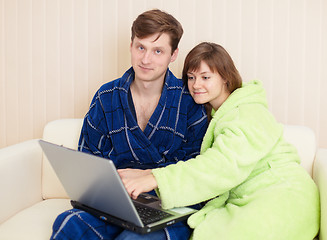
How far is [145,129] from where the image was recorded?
1717 mm

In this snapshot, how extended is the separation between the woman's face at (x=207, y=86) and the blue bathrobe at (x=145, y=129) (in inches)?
4.9

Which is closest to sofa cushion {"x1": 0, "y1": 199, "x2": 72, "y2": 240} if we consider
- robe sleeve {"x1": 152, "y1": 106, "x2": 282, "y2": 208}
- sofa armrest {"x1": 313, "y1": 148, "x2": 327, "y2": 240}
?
robe sleeve {"x1": 152, "y1": 106, "x2": 282, "y2": 208}

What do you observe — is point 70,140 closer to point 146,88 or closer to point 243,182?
point 146,88

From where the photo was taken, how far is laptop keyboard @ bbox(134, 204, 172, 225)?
4.06 feet

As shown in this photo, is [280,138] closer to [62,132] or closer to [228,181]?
[228,181]

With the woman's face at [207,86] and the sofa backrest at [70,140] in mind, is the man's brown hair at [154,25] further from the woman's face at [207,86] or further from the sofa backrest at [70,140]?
the sofa backrest at [70,140]

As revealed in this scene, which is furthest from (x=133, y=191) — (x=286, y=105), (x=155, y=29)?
(x=286, y=105)

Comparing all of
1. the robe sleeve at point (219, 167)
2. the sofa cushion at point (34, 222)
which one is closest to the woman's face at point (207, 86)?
the robe sleeve at point (219, 167)

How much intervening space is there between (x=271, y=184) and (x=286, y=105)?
723 millimetres

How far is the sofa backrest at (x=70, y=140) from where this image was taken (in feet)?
5.63

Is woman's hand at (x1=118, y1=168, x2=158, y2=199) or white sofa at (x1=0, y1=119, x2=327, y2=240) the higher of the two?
woman's hand at (x1=118, y1=168, x2=158, y2=199)

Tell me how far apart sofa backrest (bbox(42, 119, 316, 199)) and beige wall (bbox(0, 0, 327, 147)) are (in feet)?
0.97

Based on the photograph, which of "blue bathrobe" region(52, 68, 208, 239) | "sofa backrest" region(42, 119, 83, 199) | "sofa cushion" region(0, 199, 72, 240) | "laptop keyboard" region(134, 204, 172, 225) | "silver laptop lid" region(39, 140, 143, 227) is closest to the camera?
"silver laptop lid" region(39, 140, 143, 227)

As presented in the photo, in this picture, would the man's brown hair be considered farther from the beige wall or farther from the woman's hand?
the woman's hand
